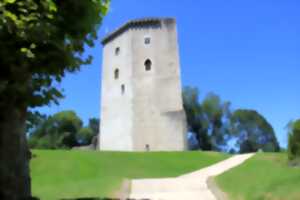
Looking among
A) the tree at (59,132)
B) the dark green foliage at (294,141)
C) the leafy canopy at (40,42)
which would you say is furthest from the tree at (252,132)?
the leafy canopy at (40,42)

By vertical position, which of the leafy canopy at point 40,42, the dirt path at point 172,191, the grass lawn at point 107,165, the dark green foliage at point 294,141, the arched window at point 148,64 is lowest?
the dirt path at point 172,191

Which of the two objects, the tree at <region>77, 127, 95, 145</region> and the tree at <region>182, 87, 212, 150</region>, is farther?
the tree at <region>77, 127, 95, 145</region>

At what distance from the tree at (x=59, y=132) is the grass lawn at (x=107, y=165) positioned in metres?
36.6

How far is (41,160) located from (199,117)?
4195 cm

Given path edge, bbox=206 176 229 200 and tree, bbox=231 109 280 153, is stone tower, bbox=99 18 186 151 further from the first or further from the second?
tree, bbox=231 109 280 153

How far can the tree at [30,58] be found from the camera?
682 centimetres

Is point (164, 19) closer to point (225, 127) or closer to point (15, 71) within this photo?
point (225, 127)

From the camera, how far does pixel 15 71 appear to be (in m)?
7.25

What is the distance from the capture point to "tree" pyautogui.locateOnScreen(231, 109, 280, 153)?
69.1 metres

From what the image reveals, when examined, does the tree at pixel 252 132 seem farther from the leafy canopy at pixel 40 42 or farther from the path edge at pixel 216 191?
the leafy canopy at pixel 40 42

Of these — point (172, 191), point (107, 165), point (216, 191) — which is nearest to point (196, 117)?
point (107, 165)

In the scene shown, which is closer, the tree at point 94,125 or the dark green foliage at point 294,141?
the dark green foliage at point 294,141

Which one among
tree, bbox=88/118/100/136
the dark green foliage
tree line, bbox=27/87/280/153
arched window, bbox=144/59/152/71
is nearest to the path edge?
the dark green foliage

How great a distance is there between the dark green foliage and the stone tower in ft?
60.8
